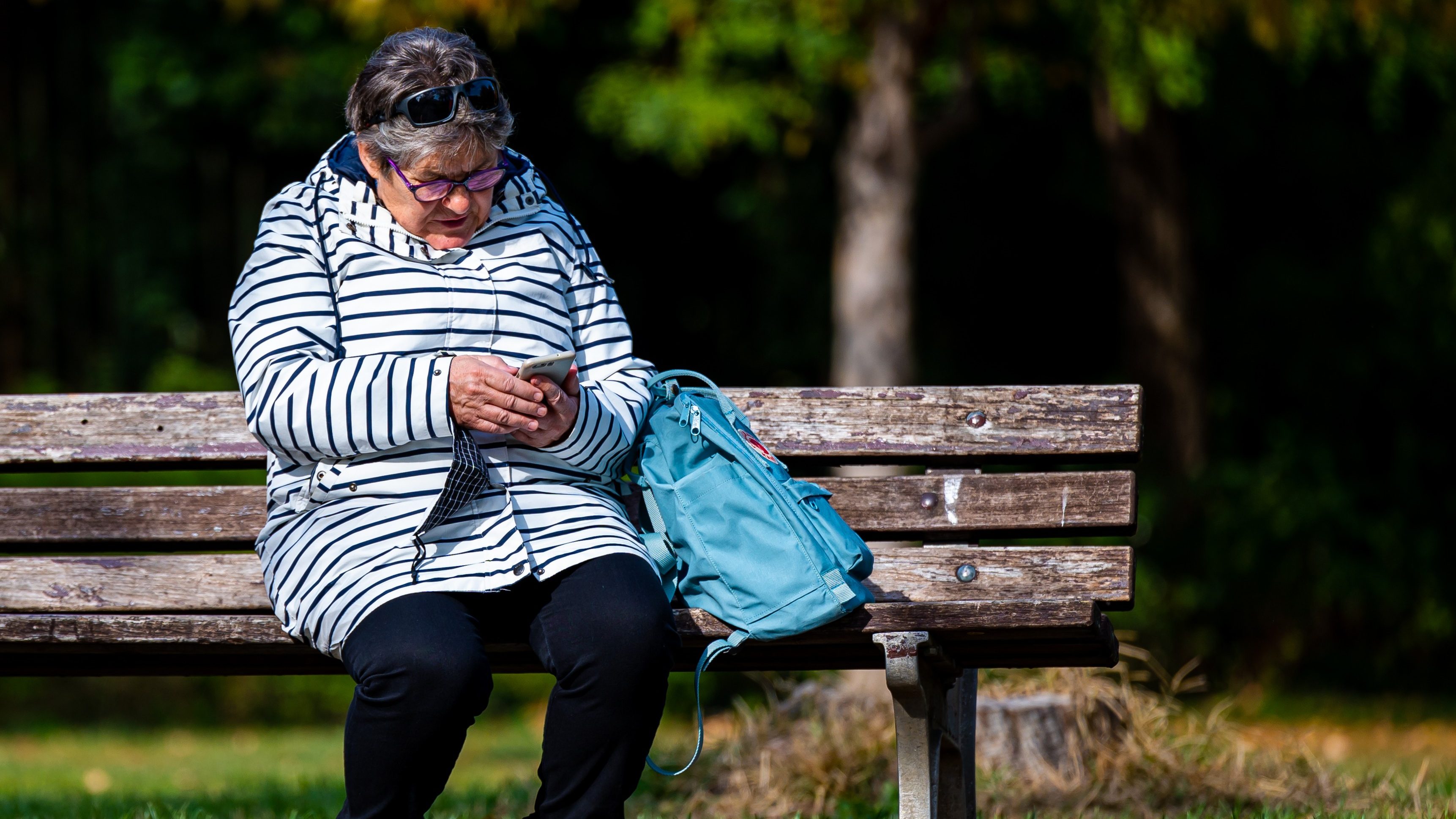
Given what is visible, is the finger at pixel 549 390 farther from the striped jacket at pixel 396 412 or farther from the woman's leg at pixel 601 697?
the woman's leg at pixel 601 697

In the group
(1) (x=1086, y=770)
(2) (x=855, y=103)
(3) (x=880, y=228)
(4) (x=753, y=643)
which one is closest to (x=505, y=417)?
(4) (x=753, y=643)

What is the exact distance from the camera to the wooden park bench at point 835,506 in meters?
2.90

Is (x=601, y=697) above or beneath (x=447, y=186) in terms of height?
beneath

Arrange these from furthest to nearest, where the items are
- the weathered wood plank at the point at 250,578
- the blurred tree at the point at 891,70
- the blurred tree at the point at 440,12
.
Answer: the blurred tree at the point at 891,70, the blurred tree at the point at 440,12, the weathered wood plank at the point at 250,578

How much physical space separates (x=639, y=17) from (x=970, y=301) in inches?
144

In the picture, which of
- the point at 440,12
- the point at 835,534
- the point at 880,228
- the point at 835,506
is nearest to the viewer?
the point at 835,534

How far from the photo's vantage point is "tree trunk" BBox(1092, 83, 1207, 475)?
9.68 metres

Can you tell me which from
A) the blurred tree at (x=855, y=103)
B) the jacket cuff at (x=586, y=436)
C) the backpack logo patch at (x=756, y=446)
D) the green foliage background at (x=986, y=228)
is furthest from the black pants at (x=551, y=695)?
the green foliage background at (x=986, y=228)

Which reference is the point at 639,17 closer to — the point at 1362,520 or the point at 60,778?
the point at 60,778

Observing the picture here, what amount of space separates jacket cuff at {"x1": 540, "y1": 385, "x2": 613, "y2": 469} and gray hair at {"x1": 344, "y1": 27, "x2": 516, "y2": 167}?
52cm

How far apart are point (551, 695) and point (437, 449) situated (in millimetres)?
502

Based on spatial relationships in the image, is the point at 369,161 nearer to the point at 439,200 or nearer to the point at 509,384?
the point at 439,200

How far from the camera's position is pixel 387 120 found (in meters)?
2.89

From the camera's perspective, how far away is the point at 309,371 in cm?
274
